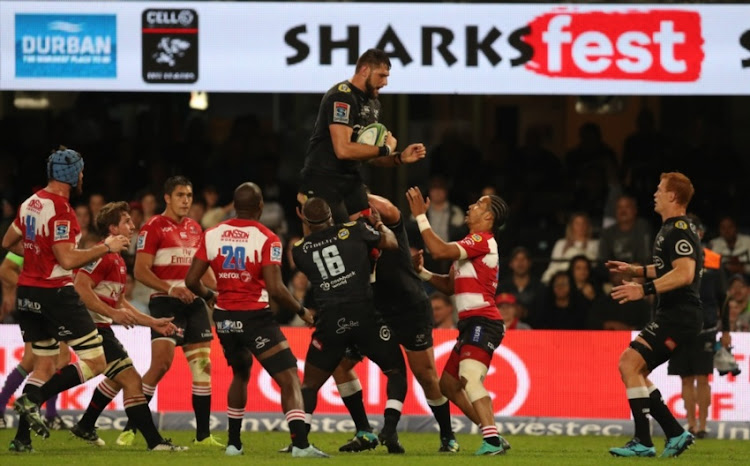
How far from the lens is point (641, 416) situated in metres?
11.4

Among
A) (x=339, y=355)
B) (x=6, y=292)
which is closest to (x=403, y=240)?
(x=339, y=355)

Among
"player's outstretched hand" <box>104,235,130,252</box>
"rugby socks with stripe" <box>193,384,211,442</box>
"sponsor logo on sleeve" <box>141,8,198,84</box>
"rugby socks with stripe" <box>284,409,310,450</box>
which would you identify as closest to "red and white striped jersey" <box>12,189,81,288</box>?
"player's outstretched hand" <box>104,235,130,252</box>

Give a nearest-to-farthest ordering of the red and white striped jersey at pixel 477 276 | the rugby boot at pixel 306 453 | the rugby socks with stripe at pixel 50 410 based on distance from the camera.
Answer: the rugby boot at pixel 306 453 → the red and white striped jersey at pixel 477 276 → the rugby socks with stripe at pixel 50 410

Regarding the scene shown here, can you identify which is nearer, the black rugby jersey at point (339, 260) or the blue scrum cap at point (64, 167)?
the black rugby jersey at point (339, 260)

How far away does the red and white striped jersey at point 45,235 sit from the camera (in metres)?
11.1

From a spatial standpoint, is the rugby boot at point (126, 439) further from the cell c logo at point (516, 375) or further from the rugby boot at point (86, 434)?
the cell c logo at point (516, 375)

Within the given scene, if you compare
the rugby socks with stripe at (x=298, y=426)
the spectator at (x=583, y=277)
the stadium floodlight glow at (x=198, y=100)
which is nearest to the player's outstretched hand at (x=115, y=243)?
the rugby socks with stripe at (x=298, y=426)

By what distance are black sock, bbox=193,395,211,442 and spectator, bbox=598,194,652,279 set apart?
6.31 meters

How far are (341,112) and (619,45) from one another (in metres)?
5.66

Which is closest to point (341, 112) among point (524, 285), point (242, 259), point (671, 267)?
point (242, 259)

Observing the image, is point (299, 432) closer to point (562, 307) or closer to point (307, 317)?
point (307, 317)

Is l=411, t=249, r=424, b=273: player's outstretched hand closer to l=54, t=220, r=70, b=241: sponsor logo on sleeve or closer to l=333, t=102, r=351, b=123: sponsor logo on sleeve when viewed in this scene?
l=333, t=102, r=351, b=123: sponsor logo on sleeve

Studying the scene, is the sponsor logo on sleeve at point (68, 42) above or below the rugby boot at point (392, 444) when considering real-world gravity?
above

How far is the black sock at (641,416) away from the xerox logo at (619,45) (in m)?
5.49
